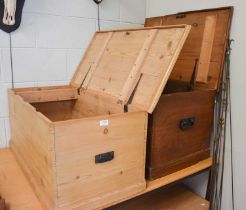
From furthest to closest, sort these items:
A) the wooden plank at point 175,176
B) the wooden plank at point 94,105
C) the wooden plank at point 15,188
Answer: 1. the wooden plank at point 94,105
2. the wooden plank at point 175,176
3. the wooden plank at point 15,188

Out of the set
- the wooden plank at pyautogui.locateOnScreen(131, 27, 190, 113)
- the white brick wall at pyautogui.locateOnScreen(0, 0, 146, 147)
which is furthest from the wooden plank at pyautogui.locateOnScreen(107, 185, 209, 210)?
the white brick wall at pyautogui.locateOnScreen(0, 0, 146, 147)

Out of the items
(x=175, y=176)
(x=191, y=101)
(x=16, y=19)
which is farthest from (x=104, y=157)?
(x=16, y=19)

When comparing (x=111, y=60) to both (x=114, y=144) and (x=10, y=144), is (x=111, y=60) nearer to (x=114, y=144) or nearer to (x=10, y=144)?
(x=114, y=144)

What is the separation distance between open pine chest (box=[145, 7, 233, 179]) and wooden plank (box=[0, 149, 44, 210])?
1.89ft

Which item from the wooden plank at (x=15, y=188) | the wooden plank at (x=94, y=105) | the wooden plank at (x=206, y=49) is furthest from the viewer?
the wooden plank at (x=206, y=49)

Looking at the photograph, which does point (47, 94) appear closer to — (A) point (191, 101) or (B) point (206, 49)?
(A) point (191, 101)

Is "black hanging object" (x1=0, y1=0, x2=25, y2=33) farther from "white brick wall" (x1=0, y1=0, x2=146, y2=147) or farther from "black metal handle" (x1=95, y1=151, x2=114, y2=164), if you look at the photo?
"black metal handle" (x1=95, y1=151, x2=114, y2=164)

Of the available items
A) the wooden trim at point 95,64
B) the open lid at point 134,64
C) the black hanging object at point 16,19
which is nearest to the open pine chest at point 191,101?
the open lid at point 134,64

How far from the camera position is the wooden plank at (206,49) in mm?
1567

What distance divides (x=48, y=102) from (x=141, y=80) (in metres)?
0.72

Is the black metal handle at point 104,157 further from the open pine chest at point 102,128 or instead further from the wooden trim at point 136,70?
the wooden trim at point 136,70

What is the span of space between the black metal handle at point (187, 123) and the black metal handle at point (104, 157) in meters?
0.44

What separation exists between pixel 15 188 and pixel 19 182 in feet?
0.17

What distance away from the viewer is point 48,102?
1752mm
